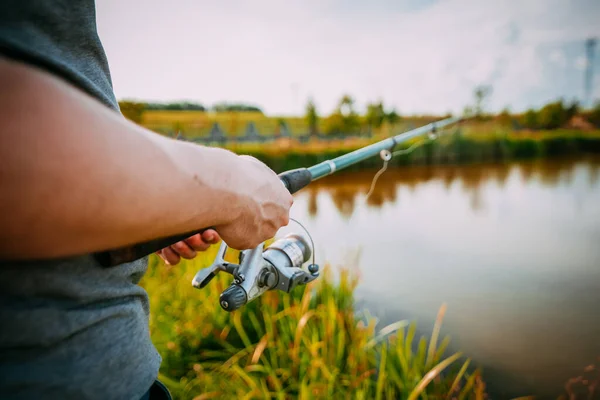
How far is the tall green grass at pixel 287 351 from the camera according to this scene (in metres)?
2.31

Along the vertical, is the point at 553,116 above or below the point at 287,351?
above

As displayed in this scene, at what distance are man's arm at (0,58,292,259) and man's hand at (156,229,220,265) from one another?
559mm

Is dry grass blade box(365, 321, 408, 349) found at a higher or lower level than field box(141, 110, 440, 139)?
lower

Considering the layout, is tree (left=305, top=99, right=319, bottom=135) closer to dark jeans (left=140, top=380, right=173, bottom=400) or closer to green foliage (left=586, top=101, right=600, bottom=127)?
green foliage (left=586, top=101, right=600, bottom=127)


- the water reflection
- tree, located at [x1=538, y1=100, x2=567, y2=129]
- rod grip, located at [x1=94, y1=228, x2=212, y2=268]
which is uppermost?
rod grip, located at [x1=94, y1=228, x2=212, y2=268]

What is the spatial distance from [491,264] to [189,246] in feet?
20.2

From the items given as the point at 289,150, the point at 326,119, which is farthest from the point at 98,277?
the point at 326,119

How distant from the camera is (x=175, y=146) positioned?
1.98ft

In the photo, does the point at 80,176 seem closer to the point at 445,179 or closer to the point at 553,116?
the point at 445,179

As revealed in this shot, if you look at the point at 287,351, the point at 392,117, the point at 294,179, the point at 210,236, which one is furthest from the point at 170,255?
the point at 392,117

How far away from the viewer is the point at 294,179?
4.36 ft

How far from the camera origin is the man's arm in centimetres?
44

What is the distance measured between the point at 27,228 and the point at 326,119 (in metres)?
29.4

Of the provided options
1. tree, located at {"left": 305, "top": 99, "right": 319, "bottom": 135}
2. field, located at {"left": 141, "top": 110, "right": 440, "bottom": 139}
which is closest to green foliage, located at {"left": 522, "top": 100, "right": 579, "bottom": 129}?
field, located at {"left": 141, "top": 110, "right": 440, "bottom": 139}
